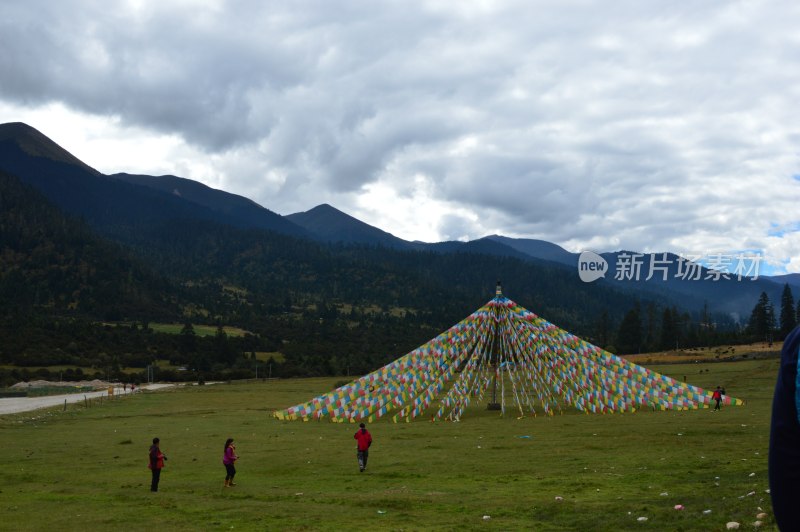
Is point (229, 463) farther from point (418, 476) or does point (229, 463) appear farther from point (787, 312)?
point (787, 312)

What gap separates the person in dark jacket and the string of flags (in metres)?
33.4

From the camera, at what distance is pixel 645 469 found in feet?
59.3

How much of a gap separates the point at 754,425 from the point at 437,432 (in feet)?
39.5

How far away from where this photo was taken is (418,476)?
19703 millimetres

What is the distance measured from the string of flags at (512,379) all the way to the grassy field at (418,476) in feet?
5.35

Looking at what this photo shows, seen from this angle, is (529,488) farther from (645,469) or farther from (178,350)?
(178,350)

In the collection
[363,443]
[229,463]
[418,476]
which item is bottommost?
[418,476]

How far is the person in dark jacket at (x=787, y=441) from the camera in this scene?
3.09 metres

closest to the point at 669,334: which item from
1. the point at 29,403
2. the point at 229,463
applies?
the point at 29,403

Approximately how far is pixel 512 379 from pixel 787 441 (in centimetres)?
3540

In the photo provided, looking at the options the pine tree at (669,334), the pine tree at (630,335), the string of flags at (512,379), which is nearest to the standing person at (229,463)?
the string of flags at (512,379)

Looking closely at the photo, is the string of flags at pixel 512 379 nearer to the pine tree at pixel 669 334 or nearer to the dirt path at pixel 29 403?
the dirt path at pixel 29 403

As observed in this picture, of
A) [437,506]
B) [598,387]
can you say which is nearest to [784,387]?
[437,506]

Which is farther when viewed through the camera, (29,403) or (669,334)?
(669,334)
